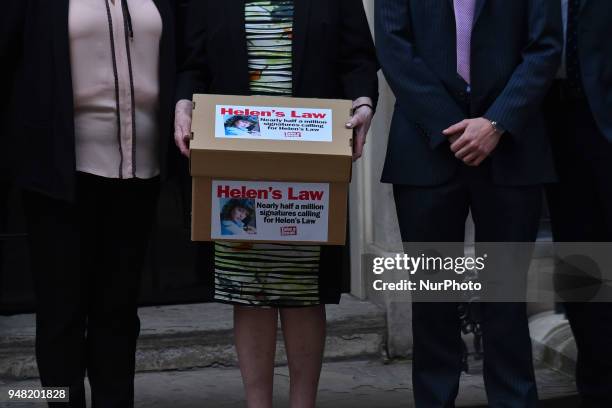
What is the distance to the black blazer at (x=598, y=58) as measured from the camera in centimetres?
354

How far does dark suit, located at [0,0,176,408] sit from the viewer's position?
10.7 feet

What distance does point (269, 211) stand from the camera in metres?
3.25

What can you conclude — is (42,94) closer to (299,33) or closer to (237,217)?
(237,217)

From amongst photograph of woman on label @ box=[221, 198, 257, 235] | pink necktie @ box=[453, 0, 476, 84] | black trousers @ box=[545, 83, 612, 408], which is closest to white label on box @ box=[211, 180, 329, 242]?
photograph of woman on label @ box=[221, 198, 257, 235]

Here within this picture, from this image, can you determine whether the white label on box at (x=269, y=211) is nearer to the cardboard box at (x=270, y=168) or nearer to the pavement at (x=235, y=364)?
the cardboard box at (x=270, y=168)

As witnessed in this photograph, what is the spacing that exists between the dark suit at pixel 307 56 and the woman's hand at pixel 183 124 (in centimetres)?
4

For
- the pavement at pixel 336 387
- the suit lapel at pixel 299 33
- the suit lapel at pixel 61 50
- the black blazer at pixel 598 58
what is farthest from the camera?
the pavement at pixel 336 387

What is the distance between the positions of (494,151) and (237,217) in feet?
2.73

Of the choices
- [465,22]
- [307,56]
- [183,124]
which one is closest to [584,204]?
[465,22]

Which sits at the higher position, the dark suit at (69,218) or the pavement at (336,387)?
the dark suit at (69,218)

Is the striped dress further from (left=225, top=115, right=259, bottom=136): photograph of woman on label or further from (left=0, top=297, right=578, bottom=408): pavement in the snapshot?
(left=0, top=297, right=578, bottom=408): pavement

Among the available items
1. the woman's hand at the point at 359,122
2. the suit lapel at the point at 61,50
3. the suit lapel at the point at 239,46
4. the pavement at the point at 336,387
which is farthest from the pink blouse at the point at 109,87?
the pavement at the point at 336,387

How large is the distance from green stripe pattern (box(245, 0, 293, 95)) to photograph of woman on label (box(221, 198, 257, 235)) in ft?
1.34

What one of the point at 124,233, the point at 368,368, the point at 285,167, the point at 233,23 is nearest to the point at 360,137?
the point at 285,167
